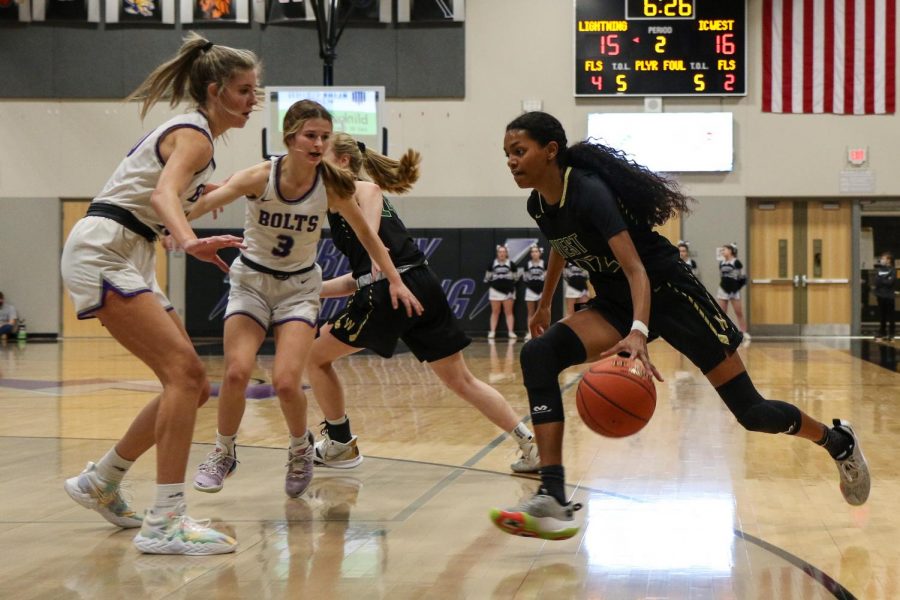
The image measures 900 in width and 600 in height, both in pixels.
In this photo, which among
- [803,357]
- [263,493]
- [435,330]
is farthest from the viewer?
[803,357]

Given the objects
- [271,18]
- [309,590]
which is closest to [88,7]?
[271,18]

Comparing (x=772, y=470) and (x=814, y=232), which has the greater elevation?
(x=814, y=232)

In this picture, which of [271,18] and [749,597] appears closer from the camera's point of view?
[749,597]

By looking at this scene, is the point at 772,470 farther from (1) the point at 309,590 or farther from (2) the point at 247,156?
(2) the point at 247,156

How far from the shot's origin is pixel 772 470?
5098 millimetres

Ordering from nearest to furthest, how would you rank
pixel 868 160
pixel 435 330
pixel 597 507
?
pixel 597 507 → pixel 435 330 → pixel 868 160

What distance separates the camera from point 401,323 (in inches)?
195

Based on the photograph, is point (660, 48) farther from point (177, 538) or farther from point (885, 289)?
point (177, 538)

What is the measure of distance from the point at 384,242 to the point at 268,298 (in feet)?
2.91

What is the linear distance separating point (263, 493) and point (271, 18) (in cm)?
1470

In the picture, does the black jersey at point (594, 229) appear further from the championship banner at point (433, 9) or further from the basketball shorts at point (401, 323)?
the championship banner at point (433, 9)

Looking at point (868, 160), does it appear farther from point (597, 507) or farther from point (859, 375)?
point (597, 507)

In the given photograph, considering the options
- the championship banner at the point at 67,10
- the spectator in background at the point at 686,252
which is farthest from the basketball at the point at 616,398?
the championship banner at the point at 67,10

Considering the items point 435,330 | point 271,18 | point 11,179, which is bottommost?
point 435,330
